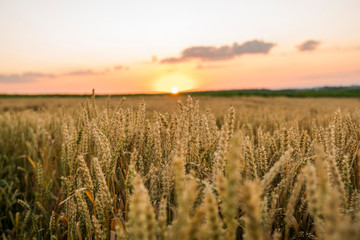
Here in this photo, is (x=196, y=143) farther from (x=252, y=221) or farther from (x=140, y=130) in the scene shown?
(x=252, y=221)

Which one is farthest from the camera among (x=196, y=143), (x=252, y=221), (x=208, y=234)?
(x=196, y=143)

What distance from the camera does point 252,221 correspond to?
481mm

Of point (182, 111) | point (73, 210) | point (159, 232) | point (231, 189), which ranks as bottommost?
point (73, 210)

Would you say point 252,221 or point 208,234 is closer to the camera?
point 252,221

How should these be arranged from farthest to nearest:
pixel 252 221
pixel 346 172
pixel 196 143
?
pixel 196 143
pixel 346 172
pixel 252 221

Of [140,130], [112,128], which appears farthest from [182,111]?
[112,128]

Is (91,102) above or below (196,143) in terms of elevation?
above

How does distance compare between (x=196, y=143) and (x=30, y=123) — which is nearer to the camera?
(x=196, y=143)

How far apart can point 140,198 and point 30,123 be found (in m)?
5.66

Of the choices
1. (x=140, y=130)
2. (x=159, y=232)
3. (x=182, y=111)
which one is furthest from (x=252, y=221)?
(x=140, y=130)

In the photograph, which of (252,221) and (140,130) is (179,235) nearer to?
(252,221)

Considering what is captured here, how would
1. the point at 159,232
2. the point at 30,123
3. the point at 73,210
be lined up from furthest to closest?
1. the point at 30,123
2. the point at 73,210
3. the point at 159,232

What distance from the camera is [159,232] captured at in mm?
744

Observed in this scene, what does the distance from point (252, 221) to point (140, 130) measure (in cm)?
143
